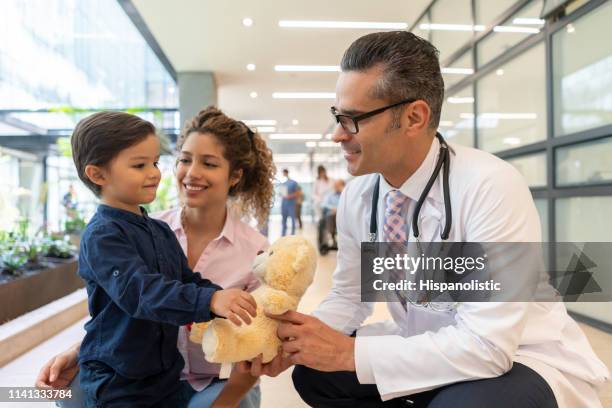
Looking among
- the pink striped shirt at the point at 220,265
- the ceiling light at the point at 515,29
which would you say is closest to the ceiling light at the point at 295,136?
the ceiling light at the point at 515,29

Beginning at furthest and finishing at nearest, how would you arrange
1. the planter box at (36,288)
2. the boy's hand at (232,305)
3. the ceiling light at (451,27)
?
the ceiling light at (451,27) < the planter box at (36,288) < the boy's hand at (232,305)

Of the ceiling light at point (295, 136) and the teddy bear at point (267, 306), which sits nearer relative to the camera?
the teddy bear at point (267, 306)

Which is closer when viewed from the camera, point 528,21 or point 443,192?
point 443,192

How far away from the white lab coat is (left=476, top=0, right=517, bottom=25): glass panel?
12.5 feet

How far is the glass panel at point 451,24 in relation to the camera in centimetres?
532

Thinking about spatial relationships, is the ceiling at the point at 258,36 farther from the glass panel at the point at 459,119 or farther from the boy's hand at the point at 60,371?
the boy's hand at the point at 60,371

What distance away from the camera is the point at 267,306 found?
1135 mm

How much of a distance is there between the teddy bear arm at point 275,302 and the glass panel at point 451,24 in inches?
195

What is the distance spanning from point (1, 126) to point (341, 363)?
15.8 ft

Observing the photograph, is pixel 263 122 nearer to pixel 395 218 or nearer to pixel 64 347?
pixel 64 347

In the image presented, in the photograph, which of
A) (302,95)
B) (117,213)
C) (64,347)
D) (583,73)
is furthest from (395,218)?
(302,95)

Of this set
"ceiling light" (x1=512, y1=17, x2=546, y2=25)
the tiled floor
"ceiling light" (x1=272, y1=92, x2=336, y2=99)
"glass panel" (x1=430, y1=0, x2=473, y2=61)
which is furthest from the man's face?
"ceiling light" (x1=272, y1=92, x2=336, y2=99)

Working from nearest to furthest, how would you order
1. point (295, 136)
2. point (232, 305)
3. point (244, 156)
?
point (232, 305) < point (244, 156) < point (295, 136)

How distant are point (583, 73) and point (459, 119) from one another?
2310 millimetres
